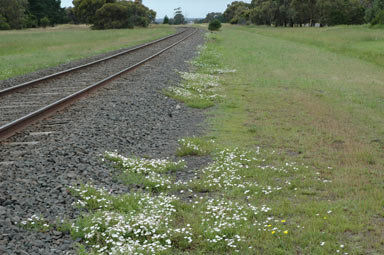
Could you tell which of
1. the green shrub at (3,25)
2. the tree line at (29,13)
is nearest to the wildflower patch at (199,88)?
the green shrub at (3,25)

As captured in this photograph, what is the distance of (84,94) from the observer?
11.8 meters

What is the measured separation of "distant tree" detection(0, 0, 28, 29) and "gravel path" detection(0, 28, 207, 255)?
77010mm

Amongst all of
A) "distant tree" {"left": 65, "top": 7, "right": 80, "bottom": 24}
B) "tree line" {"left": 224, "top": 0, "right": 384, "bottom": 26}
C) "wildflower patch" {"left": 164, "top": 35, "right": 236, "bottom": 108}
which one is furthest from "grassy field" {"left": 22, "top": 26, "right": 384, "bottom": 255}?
"distant tree" {"left": 65, "top": 7, "right": 80, "bottom": 24}

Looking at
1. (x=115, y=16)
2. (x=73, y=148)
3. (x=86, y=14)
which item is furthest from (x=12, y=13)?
(x=73, y=148)

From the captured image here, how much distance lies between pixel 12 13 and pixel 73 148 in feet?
278

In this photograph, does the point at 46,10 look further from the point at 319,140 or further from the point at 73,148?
the point at 319,140

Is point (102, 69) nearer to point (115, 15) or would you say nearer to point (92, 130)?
point (92, 130)

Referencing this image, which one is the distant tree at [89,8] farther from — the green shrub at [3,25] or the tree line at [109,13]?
the green shrub at [3,25]

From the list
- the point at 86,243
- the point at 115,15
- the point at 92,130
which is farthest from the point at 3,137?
the point at 115,15

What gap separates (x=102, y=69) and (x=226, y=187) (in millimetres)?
13055

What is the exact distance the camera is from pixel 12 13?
81250 mm

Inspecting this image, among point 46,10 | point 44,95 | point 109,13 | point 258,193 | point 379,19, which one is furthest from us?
point 46,10

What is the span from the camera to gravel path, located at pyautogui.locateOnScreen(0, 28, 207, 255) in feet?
15.2

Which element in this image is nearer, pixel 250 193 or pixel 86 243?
pixel 86 243
